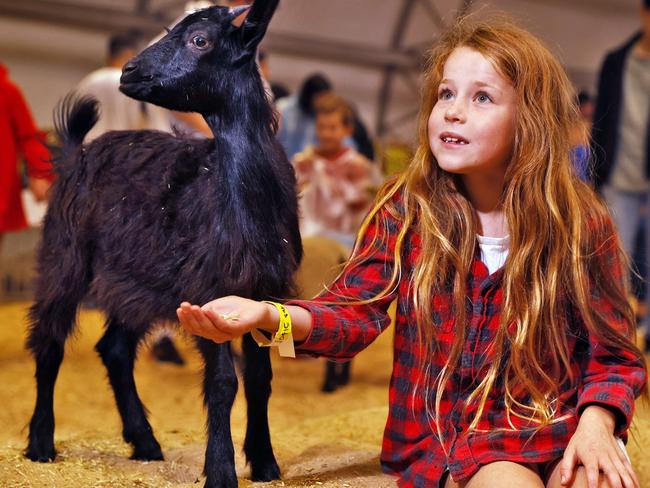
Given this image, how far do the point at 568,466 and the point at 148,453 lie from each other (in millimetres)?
1324

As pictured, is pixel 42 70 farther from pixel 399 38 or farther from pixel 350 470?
pixel 350 470

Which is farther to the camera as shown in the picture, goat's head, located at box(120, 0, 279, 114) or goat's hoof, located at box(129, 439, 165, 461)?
goat's hoof, located at box(129, 439, 165, 461)

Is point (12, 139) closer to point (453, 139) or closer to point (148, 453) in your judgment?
point (148, 453)

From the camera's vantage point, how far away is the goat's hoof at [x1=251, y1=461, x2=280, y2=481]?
2547mm

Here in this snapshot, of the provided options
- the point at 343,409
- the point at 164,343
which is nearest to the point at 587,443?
the point at 343,409

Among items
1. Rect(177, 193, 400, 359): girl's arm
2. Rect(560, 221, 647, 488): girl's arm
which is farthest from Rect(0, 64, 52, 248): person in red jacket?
Rect(560, 221, 647, 488): girl's arm

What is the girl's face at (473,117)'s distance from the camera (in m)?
2.30

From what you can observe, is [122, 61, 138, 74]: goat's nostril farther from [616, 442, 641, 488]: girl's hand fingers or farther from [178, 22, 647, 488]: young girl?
[616, 442, 641, 488]: girl's hand fingers

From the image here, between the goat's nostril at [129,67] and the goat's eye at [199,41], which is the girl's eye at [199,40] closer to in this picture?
the goat's eye at [199,41]

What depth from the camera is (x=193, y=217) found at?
2.43 metres

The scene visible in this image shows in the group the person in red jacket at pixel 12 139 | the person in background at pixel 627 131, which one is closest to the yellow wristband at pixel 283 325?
the person in red jacket at pixel 12 139

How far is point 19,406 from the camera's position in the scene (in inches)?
179

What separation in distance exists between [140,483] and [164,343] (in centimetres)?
306

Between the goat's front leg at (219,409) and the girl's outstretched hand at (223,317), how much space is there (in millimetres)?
357
